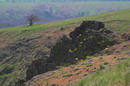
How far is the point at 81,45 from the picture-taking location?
Answer: 28.6 meters

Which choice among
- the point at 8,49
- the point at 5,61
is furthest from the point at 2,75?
the point at 8,49

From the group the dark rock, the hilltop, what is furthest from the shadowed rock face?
the hilltop

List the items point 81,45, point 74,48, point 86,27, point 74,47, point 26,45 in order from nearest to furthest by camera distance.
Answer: point 81,45, point 74,48, point 74,47, point 86,27, point 26,45

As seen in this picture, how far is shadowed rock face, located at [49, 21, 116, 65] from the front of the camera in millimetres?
27594

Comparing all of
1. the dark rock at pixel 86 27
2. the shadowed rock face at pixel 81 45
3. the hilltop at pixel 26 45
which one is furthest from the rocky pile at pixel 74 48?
the hilltop at pixel 26 45

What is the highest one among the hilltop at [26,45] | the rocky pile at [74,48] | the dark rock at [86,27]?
the dark rock at [86,27]

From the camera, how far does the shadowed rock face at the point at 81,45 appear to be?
90.5 feet

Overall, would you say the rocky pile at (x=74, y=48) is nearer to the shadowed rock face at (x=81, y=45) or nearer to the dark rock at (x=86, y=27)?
the shadowed rock face at (x=81, y=45)

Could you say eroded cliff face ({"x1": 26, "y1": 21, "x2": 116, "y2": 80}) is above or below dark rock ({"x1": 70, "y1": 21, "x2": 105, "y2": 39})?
below

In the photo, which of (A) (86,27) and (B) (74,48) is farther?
(A) (86,27)

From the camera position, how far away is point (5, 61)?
162 feet

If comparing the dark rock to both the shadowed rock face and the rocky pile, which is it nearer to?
the rocky pile

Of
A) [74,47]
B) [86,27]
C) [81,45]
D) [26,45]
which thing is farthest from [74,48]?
[26,45]

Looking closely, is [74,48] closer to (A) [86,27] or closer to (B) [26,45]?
(A) [86,27]
